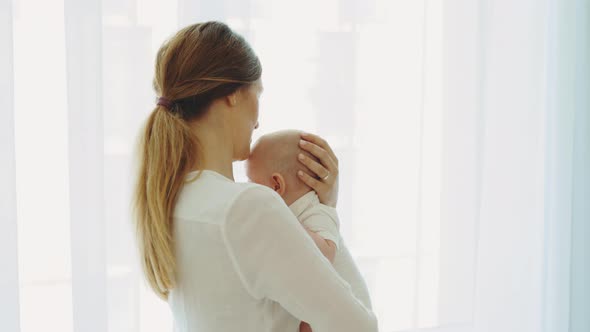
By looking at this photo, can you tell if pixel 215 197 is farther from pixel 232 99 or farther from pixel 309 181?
pixel 309 181

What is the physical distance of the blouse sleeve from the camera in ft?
3.11

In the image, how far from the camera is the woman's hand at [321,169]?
1283mm

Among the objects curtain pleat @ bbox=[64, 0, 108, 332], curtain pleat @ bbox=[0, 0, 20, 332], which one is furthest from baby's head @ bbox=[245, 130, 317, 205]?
curtain pleat @ bbox=[0, 0, 20, 332]

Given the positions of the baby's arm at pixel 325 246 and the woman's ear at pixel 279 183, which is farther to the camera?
the woman's ear at pixel 279 183

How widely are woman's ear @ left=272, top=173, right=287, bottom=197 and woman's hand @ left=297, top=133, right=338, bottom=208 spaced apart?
42 millimetres

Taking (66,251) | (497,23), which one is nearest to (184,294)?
(66,251)

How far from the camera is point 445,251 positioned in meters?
2.39

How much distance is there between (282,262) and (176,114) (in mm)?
341

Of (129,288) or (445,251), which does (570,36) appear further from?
(129,288)

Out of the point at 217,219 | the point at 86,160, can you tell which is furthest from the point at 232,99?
the point at 86,160

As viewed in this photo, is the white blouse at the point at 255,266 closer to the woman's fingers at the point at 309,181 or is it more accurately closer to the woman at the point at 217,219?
the woman at the point at 217,219

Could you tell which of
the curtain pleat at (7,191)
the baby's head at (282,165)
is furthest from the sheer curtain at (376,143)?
the baby's head at (282,165)

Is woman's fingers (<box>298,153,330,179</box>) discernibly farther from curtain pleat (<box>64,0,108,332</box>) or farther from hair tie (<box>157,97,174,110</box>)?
curtain pleat (<box>64,0,108,332</box>)

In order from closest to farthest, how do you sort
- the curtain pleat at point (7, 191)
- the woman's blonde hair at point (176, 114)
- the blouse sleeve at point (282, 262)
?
1. the blouse sleeve at point (282, 262)
2. the woman's blonde hair at point (176, 114)
3. the curtain pleat at point (7, 191)
